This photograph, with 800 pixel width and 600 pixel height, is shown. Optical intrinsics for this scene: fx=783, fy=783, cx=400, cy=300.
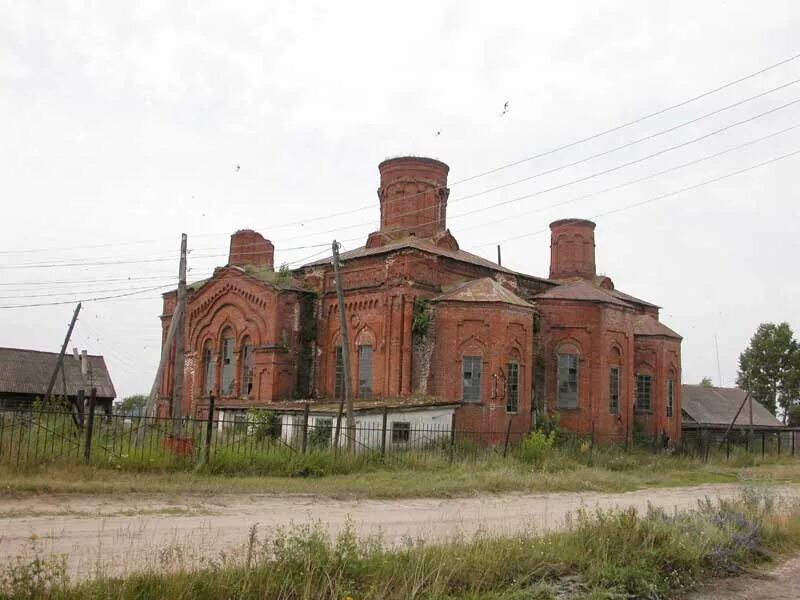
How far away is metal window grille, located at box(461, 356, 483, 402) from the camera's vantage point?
86.6ft

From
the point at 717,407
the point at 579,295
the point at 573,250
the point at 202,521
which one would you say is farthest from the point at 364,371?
the point at 717,407

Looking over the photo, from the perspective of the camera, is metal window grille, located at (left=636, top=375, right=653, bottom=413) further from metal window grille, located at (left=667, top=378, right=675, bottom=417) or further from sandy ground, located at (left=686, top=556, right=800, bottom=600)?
sandy ground, located at (left=686, top=556, right=800, bottom=600)

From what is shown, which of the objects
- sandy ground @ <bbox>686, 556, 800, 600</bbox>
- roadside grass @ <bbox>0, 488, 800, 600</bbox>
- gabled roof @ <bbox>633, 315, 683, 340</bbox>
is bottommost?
sandy ground @ <bbox>686, 556, 800, 600</bbox>

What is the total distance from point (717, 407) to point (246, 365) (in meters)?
26.5

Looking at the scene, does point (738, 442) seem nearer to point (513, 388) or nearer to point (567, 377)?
point (567, 377)

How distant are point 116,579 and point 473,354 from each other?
21040 millimetres

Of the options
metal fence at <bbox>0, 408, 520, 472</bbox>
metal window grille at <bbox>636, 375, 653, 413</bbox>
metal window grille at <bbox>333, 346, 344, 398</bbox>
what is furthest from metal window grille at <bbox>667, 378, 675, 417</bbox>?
metal window grille at <bbox>333, 346, 344, 398</bbox>

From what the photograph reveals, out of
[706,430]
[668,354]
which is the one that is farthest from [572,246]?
[706,430]

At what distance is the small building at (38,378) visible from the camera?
124ft

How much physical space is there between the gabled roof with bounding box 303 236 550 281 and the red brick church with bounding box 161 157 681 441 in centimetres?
12

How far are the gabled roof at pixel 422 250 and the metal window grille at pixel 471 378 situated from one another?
4303mm

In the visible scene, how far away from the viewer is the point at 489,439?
83.4 feet

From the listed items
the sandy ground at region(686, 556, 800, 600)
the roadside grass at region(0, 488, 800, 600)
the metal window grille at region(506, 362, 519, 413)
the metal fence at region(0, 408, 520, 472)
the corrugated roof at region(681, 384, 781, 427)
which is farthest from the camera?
the corrugated roof at region(681, 384, 781, 427)

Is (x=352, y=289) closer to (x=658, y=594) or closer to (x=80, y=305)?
(x=80, y=305)
